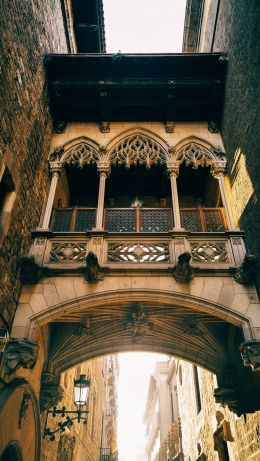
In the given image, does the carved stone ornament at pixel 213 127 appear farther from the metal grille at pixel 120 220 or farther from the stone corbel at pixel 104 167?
the metal grille at pixel 120 220

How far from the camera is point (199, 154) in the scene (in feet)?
→ 27.6

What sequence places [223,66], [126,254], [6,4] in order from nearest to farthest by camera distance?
[6,4], [126,254], [223,66]

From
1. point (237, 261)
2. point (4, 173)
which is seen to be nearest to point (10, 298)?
point (4, 173)

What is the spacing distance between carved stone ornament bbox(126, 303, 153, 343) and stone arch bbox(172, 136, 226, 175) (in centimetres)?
353

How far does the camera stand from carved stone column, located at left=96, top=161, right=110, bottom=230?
7.13 meters

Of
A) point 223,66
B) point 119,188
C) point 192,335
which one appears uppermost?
A: point 223,66

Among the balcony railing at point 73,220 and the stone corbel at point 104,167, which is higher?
the stone corbel at point 104,167

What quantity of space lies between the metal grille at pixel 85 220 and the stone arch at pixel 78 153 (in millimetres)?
1205

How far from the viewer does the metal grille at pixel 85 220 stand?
24.7 ft

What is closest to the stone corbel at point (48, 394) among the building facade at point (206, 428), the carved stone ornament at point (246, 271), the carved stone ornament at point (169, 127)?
the building facade at point (206, 428)

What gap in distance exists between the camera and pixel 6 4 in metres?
5.40

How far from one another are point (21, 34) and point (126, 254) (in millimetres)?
4436

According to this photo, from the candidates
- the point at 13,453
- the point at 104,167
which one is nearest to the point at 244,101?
the point at 104,167

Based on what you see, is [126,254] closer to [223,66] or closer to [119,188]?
[119,188]
